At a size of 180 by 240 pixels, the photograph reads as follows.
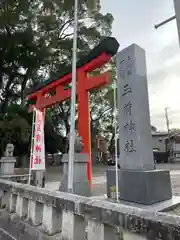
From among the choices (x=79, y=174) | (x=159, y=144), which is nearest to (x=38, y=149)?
(x=79, y=174)

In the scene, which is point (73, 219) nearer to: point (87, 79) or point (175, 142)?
point (87, 79)

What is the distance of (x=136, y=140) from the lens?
4.46 m

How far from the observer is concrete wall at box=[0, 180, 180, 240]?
4.02ft

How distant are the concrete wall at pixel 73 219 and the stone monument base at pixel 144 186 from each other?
230cm

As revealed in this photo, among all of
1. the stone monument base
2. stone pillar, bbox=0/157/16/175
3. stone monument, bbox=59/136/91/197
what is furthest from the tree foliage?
the stone monument base

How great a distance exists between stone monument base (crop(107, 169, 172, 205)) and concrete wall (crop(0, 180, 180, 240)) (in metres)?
2.30

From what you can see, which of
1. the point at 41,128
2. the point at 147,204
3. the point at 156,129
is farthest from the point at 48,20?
the point at 156,129

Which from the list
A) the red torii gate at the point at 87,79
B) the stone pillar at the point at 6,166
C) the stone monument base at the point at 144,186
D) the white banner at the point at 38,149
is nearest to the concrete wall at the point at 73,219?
the stone monument base at the point at 144,186

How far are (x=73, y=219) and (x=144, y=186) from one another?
253 centimetres

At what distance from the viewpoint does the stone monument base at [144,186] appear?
400 cm

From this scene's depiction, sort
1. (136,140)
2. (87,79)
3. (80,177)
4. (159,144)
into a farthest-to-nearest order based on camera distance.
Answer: (159,144), (87,79), (80,177), (136,140)

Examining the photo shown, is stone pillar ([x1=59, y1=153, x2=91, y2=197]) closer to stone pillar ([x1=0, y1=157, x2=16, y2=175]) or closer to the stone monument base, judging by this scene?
the stone monument base

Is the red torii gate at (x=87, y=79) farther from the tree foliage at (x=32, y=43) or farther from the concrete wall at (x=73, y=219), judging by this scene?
the tree foliage at (x=32, y=43)

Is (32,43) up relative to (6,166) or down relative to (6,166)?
up
